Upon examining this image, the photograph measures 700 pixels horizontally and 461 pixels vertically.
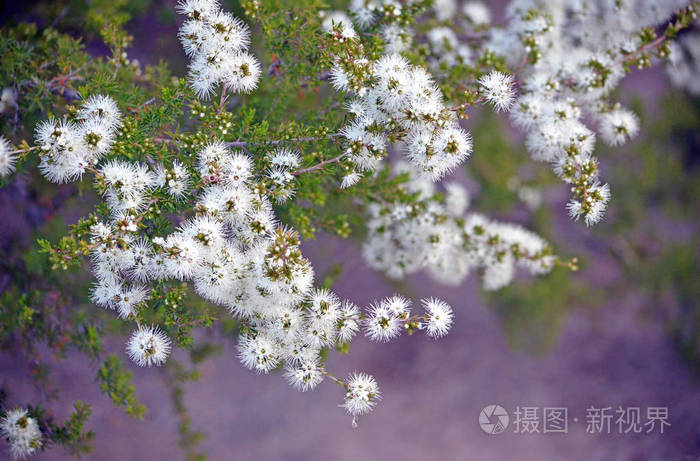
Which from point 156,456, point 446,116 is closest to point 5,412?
point 156,456

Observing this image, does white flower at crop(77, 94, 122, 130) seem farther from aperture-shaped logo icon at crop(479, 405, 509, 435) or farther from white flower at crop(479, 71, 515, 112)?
aperture-shaped logo icon at crop(479, 405, 509, 435)

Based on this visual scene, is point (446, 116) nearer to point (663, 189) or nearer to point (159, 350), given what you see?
point (159, 350)

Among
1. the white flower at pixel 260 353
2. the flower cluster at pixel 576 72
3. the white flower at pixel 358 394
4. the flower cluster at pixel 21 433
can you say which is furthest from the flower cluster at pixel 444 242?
the flower cluster at pixel 21 433

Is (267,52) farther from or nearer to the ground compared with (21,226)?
farther from the ground

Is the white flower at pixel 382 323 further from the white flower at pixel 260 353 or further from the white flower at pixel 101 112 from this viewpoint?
the white flower at pixel 101 112

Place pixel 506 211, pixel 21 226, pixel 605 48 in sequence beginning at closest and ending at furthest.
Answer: pixel 605 48 → pixel 21 226 → pixel 506 211

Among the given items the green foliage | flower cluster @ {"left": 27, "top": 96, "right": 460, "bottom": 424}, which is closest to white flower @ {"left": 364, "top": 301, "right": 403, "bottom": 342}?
flower cluster @ {"left": 27, "top": 96, "right": 460, "bottom": 424}

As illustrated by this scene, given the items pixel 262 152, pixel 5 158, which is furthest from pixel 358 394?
pixel 5 158
